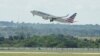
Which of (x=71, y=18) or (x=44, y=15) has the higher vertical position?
(x=44, y=15)

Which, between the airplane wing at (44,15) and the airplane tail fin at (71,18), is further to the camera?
the airplane tail fin at (71,18)

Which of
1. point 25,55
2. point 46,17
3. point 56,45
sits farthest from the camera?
point 56,45

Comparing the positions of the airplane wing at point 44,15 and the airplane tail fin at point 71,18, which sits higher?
the airplane wing at point 44,15

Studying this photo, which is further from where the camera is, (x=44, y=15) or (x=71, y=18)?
(x=71, y=18)

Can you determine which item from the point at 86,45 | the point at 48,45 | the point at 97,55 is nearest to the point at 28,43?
the point at 48,45

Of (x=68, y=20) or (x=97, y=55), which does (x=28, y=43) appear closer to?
A: (x=68, y=20)

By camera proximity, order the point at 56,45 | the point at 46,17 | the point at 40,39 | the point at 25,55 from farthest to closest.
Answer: the point at 40,39 < the point at 56,45 < the point at 46,17 < the point at 25,55

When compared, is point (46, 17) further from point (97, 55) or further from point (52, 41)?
point (97, 55)

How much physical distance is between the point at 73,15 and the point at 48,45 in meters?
16.5

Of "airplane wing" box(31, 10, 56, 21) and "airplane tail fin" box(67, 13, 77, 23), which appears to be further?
"airplane tail fin" box(67, 13, 77, 23)

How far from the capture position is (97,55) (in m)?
102

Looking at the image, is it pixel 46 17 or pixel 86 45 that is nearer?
pixel 46 17

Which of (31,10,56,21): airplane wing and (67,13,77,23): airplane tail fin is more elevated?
(31,10,56,21): airplane wing

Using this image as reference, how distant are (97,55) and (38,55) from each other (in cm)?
1139
